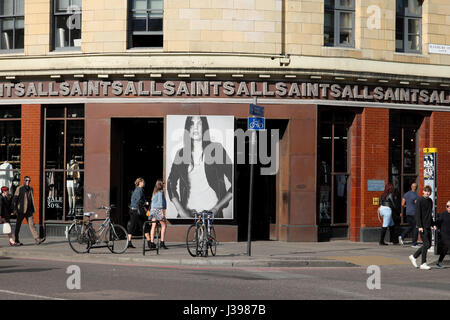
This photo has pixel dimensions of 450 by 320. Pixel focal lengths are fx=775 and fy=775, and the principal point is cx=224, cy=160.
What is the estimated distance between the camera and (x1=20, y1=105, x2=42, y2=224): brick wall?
22.6 m

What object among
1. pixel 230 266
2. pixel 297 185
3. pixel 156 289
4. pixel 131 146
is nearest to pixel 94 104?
pixel 131 146

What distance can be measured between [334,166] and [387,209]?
6.92ft

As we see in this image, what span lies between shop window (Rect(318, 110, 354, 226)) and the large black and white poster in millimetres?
2859

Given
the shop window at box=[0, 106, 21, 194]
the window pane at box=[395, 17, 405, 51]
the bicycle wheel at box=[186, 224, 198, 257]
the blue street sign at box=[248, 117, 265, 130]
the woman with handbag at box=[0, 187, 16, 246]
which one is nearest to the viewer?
the bicycle wheel at box=[186, 224, 198, 257]

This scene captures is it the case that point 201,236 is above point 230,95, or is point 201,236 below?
below

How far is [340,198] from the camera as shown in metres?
23.3

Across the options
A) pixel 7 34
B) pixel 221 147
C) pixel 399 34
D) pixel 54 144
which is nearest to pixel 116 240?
pixel 221 147

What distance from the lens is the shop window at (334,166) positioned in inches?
902

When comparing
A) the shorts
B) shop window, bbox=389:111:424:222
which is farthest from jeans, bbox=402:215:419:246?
the shorts

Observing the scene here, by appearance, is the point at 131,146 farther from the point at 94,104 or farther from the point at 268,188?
the point at 268,188

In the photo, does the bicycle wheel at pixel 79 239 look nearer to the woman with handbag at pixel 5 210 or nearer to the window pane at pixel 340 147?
the woman with handbag at pixel 5 210

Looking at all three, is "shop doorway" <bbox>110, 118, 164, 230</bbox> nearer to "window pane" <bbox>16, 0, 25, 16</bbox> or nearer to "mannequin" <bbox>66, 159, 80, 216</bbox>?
"mannequin" <bbox>66, 159, 80, 216</bbox>

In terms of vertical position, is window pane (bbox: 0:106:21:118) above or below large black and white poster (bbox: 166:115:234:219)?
above

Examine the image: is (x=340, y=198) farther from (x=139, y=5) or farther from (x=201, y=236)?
(x=139, y=5)
